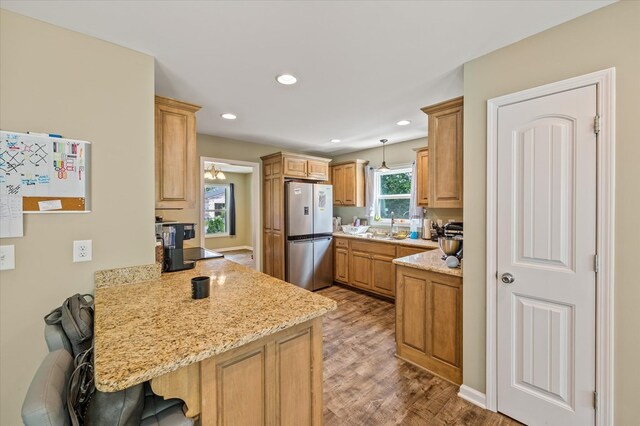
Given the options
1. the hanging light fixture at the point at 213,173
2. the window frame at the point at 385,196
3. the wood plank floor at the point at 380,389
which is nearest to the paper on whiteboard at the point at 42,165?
the wood plank floor at the point at 380,389

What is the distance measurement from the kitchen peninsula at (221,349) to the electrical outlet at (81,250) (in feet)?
0.73

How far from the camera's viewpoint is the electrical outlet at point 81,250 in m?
1.58

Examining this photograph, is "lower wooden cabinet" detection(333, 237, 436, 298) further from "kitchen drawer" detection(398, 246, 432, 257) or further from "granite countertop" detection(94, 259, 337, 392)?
"granite countertop" detection(94, 259, 337, 392)

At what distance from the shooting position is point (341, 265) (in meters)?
4.66

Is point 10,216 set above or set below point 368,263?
above

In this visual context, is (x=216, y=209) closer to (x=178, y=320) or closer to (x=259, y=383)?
(x=178, y=320)

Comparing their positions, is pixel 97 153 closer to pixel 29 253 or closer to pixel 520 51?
pixel 29 253

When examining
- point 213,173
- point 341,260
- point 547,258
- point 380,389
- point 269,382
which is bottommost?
point 380,389

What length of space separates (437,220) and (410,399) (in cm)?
260

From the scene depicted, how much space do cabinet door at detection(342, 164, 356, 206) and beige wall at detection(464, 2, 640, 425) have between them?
309 centimetres

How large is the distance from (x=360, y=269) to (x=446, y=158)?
2.53 metres

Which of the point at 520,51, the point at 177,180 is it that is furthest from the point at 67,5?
the point at 520,51

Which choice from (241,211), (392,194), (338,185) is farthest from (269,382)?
(241,211)

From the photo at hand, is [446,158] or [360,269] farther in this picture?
[360,269]
